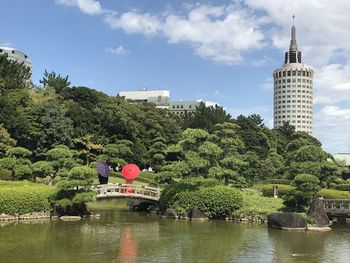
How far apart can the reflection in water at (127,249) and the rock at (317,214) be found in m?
11.7

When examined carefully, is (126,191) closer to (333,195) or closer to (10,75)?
(333,195)

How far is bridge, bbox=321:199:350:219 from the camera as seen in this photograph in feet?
105

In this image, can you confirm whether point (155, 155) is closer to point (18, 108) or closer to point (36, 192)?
point (18, 108)

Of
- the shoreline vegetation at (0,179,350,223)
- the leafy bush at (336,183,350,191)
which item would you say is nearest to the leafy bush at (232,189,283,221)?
the shoreline vegetation at (0,179,350,223)

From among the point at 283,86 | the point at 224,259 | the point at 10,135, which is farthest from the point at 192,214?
the point at 283,86

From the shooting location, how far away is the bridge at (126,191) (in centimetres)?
3431

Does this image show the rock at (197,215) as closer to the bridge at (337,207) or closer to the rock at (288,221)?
the rock at (288,221)

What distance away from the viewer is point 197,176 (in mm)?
34250

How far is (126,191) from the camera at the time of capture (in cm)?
3562

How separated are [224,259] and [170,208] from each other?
15279mm

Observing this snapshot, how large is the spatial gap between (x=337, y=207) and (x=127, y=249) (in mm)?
17903

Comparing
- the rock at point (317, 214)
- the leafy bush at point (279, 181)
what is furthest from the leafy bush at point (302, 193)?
the leafy bush at point (279, 181)

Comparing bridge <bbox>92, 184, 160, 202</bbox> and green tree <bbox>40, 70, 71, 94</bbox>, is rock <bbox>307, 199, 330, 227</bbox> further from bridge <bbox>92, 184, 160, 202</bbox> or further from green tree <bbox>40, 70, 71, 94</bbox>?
green tree <bbox>40, 70, 71, 94</bbox>

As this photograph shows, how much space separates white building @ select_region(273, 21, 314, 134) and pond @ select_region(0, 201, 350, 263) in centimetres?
13564
